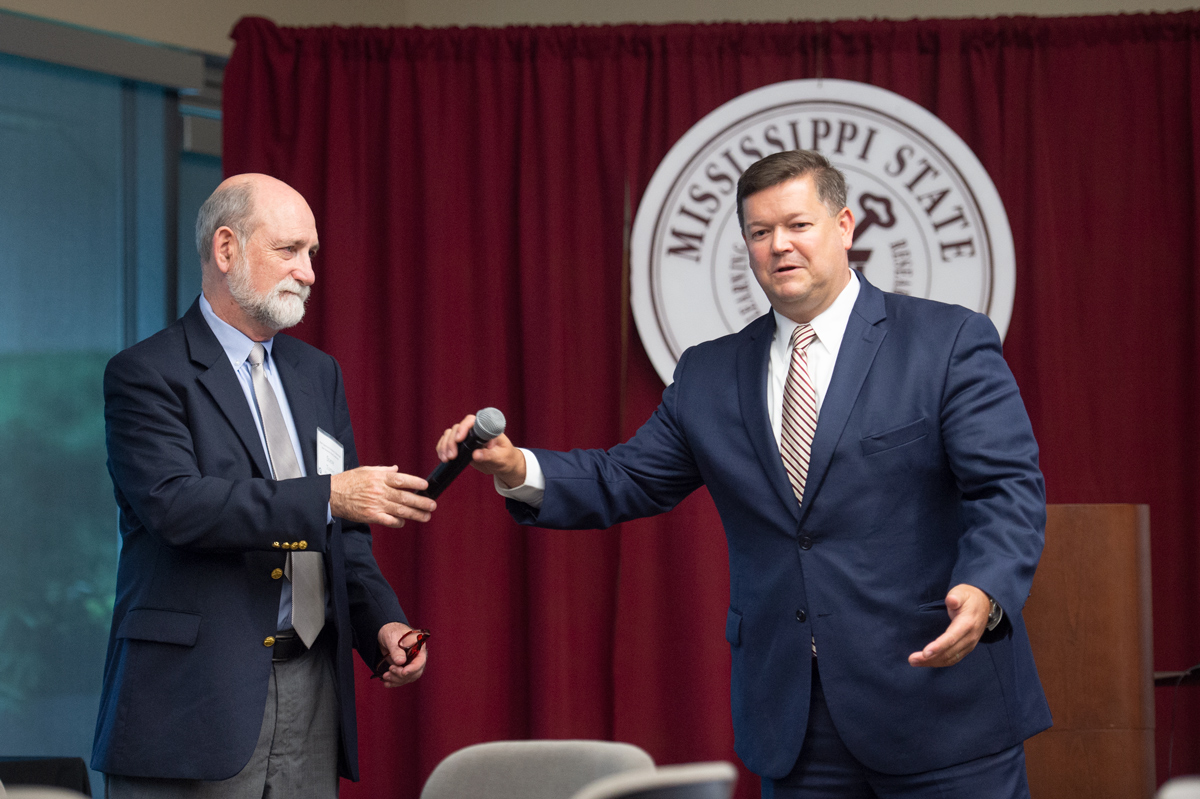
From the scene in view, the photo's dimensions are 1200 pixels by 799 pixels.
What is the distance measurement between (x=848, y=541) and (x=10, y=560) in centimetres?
262

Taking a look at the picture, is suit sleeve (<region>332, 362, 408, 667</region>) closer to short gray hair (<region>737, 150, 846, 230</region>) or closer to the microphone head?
the microphone head

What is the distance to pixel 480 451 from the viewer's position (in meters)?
2.01

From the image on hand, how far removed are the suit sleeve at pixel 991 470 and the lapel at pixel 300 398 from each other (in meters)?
1.24

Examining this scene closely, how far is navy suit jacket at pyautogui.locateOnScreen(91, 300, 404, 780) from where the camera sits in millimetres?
1909

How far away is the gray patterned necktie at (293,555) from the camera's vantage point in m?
2.10

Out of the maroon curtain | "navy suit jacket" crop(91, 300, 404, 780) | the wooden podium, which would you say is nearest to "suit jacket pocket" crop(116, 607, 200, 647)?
"navy suit jacket" crop(91, 300, 404, 780)

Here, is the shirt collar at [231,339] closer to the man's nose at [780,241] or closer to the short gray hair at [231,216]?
the short gray hair at [231,216]

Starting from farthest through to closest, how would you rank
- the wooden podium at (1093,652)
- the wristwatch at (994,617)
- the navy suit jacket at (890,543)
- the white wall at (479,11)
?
the white wall at (479,11) < the wooden podium at (1093,652) < the navy suit jacket at (890,543) < the wristwatch at (994,617)

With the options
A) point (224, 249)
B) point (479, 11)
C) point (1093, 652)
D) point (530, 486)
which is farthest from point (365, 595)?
point (479, 11)

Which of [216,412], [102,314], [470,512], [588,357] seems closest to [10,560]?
[102,314]

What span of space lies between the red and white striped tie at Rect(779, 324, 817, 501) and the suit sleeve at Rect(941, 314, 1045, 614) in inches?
9.3

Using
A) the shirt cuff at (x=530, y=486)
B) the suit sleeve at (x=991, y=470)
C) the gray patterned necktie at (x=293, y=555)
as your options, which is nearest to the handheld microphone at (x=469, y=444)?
the shirt cuff at (x=530, y=486)

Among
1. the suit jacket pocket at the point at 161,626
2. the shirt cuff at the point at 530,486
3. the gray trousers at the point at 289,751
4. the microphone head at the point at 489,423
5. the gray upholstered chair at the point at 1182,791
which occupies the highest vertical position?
the microphone head at the point at 489,423

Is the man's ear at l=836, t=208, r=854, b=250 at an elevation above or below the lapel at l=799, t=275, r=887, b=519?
above
